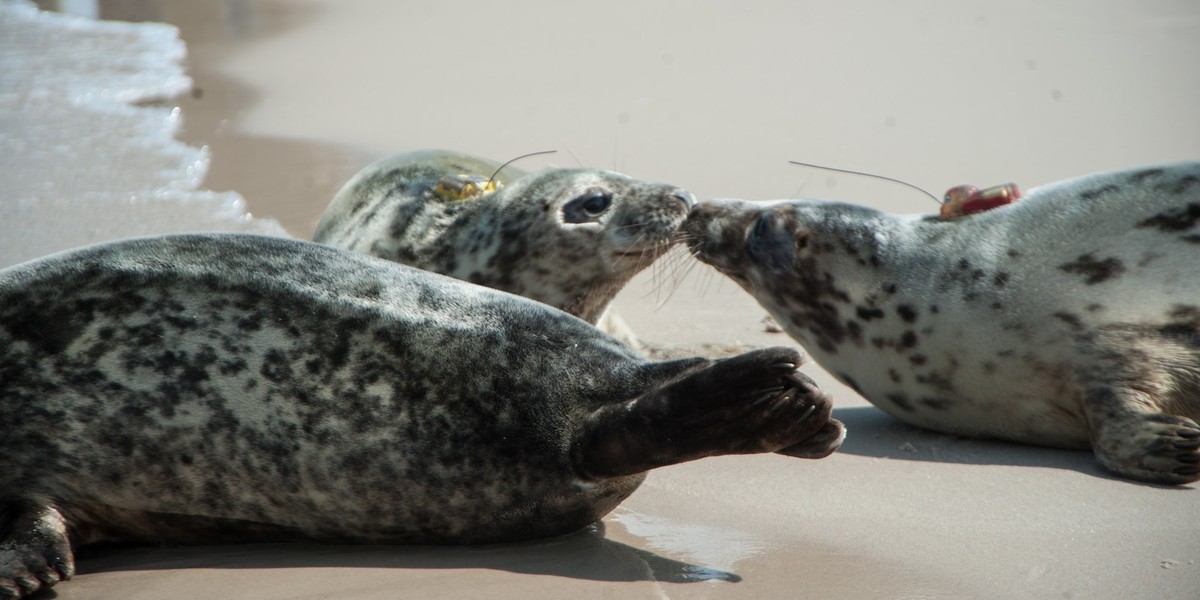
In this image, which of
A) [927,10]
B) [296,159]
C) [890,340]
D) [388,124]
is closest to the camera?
[890,340]

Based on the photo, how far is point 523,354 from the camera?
→ 2922 mm

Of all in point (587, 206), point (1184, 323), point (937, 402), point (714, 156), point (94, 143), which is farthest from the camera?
point (94, 143)

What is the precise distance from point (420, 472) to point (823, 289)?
186 centimetres

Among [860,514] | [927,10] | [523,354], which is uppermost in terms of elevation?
[927,10]

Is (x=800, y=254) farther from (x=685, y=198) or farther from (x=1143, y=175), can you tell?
(x=1143, y=175)

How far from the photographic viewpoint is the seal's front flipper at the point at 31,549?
8.70 ft

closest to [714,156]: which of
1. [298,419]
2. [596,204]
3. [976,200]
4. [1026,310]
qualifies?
[596,204]

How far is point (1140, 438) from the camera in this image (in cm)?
344

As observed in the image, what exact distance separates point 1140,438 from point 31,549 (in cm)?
255

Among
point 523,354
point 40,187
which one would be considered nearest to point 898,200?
point 523,354

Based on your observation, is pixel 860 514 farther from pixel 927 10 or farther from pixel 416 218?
pixel 927 10

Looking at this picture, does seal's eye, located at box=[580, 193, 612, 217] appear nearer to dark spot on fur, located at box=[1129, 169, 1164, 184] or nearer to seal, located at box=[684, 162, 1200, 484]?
seal, located at box=[684, 162, 1200, 484]

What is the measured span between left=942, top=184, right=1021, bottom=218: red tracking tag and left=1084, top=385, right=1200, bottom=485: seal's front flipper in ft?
2.64

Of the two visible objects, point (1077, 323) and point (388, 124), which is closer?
point (1077, 323)
